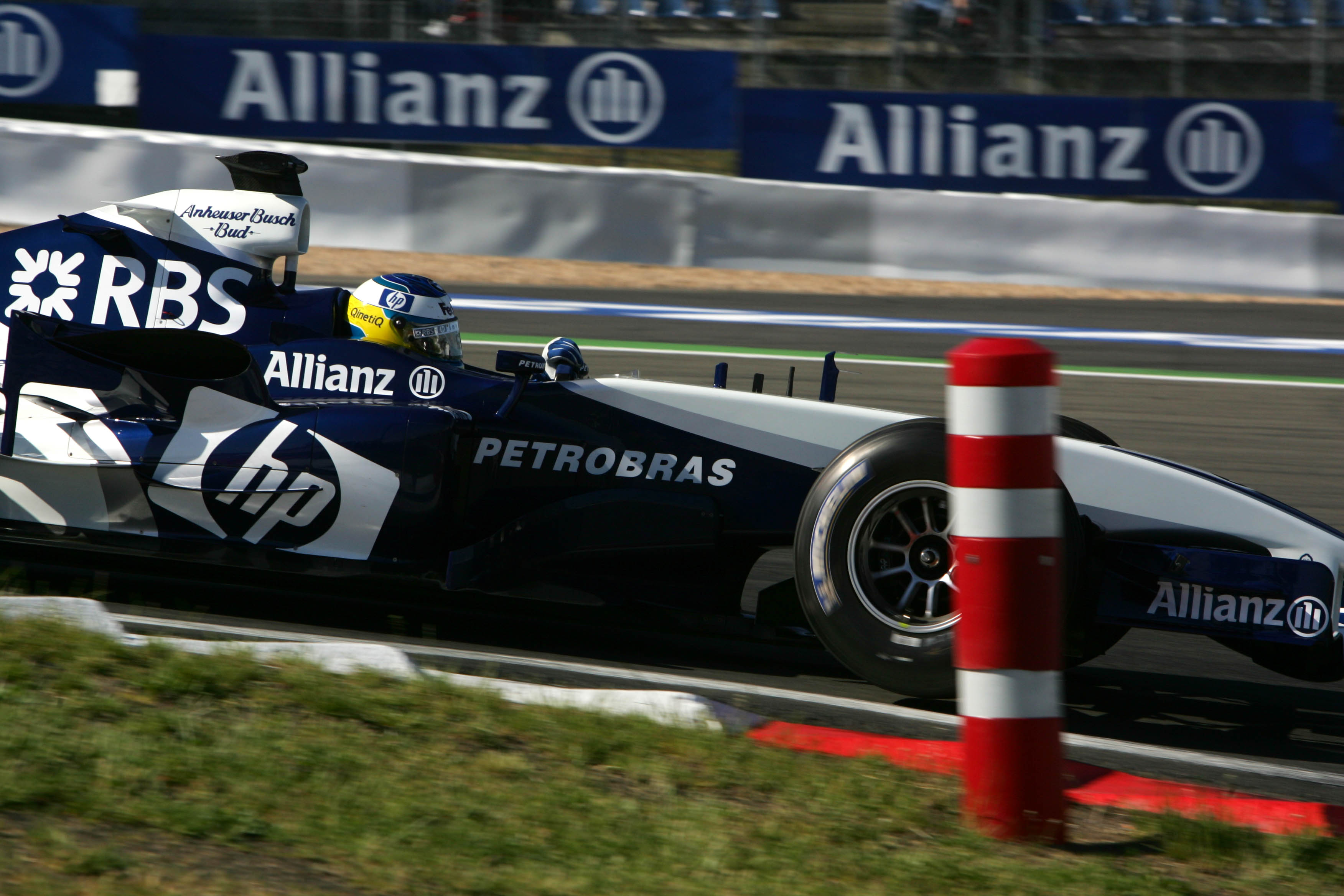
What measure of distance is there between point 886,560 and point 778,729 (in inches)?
24.8

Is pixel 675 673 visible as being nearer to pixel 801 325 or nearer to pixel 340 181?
pixel 801 325

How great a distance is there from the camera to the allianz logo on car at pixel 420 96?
1283cm

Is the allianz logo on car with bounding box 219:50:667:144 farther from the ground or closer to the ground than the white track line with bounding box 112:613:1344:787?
farther from the ground

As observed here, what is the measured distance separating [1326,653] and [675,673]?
1.77 meters

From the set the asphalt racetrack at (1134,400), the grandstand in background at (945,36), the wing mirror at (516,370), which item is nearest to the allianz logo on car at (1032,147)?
the grandstand in background at (945,36)

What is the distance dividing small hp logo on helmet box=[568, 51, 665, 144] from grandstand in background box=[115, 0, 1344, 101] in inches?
23.7

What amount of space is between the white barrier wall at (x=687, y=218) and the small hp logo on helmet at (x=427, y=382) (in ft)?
26.3

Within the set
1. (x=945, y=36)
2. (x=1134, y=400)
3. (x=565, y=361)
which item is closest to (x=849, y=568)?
(x=565, y=361)

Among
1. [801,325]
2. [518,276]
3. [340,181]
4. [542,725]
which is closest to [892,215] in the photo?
[801,325]

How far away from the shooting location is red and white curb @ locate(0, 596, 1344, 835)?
3033 millimetres

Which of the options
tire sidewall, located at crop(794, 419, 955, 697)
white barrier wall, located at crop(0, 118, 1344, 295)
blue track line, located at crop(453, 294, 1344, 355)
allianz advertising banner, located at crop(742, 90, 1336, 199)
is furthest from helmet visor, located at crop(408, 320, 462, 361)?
allianz advertising banner, located at crop(742, 90, 1336, 199)

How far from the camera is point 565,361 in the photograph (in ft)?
15.7

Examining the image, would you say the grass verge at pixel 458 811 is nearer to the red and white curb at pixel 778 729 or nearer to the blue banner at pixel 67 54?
the red and white curb at pixel 778 729

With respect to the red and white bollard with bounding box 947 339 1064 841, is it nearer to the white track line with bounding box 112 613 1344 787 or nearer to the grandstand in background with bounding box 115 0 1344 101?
the white track line with bounding box 112 613 1344 787
